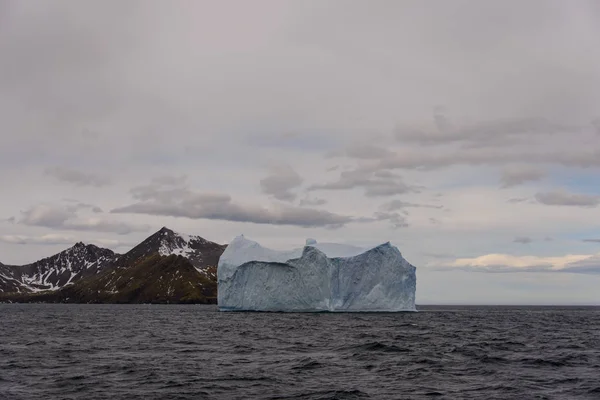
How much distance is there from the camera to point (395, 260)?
79562mm

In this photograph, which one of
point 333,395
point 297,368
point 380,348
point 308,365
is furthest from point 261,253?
point 333,395

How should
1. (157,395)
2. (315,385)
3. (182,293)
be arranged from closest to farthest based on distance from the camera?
(157,395) < (315,385) < (182,293)

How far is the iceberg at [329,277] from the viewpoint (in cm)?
7994

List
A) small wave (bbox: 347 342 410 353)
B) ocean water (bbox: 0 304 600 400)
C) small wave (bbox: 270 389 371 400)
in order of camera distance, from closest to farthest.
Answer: small wave (bbox: 270 389 371 400), ocean water (bbox: 0 304 600 400), small wave (bbox: 347 342 410 353)

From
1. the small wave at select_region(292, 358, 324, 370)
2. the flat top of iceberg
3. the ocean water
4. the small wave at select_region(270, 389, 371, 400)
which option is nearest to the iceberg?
the flat top of iceberg

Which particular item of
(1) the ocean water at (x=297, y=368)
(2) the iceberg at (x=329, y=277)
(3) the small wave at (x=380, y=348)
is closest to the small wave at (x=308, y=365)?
(1) the ocean water at (x=297, y=368)

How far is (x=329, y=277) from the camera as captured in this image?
263 feet

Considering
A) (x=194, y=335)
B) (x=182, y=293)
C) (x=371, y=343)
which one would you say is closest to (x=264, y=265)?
(x=194, y=335)

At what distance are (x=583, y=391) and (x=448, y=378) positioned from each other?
522 centimetres

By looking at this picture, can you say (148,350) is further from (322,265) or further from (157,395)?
(322,265)

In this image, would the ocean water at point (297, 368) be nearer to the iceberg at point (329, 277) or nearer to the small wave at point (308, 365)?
the small wave at point (308, 365)

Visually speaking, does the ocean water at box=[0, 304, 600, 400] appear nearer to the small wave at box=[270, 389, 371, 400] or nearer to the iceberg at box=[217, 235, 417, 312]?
the small wave at box=[270, 389, 371, 400]

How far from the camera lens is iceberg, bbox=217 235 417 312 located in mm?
79938

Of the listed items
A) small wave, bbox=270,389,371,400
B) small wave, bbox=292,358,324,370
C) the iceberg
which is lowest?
small wave, bbox=270,389,371,400
